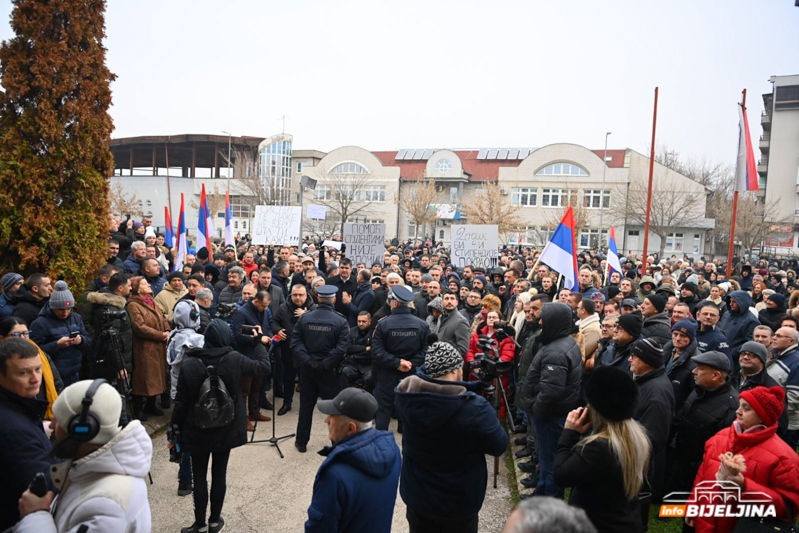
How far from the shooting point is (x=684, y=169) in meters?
59.0

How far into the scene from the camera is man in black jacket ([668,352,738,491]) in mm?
4590

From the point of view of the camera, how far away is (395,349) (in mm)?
6625

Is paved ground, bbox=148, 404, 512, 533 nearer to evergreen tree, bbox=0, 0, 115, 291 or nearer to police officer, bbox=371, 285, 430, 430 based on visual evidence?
police officer, bbox=371, 285, 430, 430

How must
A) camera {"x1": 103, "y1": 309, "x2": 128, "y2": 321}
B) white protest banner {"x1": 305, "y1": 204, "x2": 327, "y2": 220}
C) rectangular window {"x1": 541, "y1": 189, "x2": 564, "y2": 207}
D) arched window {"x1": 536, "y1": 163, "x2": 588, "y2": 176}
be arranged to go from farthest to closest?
1. rectangular window {"x1": 541, "y1": 189, "x2": 564, "y2": 207}
2. arched window {"x1": 536, "y1": 163, "x2": 588, "y2": 176}
3. white protest banner {"x1": 305, "y1": 204, "x2": 327, "y2": 220}
4. camera {"x1": 103, "y1": 309, "x2": 128, "y2": 321}

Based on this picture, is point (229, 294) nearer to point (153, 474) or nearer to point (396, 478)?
point (153, 474)

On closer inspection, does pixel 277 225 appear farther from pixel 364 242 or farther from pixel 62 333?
pixel 62 333

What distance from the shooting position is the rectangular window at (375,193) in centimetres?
5334

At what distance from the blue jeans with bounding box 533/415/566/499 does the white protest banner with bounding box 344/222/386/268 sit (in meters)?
8.28

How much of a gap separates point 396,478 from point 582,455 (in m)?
1.11

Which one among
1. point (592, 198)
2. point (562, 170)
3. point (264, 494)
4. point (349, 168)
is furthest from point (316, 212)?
point (592, 198)

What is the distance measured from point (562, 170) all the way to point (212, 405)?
159 feet

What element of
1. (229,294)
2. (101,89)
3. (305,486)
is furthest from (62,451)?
(101,89)

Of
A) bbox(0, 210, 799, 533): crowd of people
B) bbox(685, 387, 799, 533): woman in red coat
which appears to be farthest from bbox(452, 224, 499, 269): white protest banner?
bbox(685, 387, 799, 533): woman in red coat

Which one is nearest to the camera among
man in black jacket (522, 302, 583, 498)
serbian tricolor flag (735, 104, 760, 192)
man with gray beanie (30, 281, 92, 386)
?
man in black jacket (522, 302, 583, 498)
